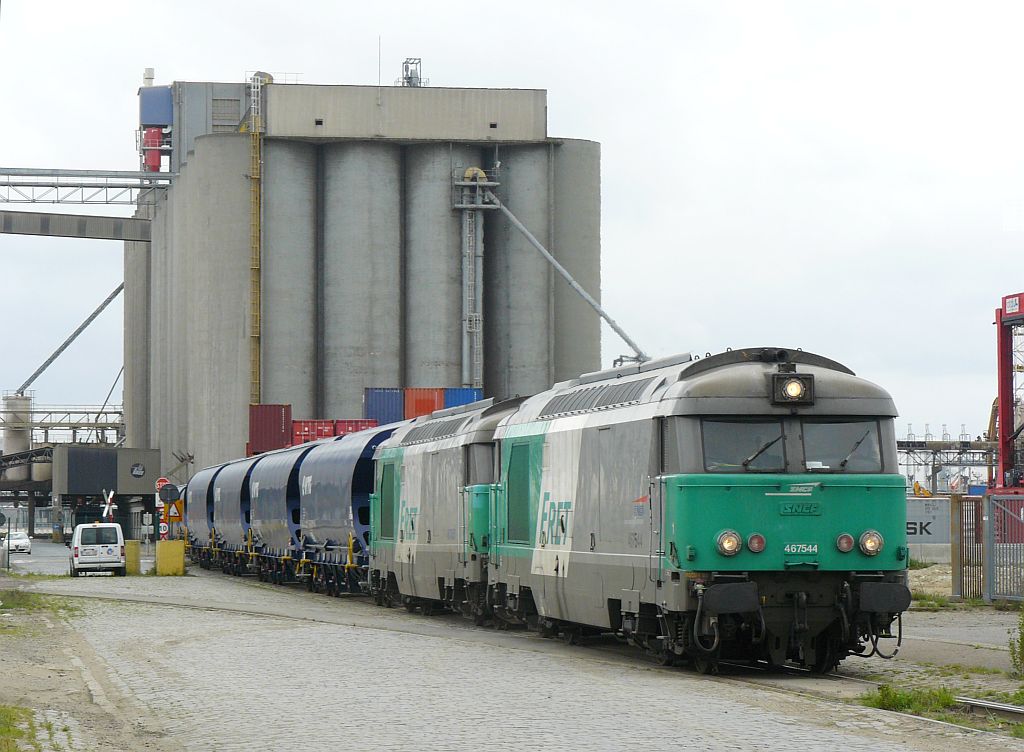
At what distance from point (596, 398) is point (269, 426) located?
201ft

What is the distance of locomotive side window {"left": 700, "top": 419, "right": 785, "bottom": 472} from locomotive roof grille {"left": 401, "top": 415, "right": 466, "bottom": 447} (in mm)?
10371

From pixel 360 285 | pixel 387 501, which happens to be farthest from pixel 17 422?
pixel 387 501

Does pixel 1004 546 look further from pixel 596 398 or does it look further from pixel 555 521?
pixel 596 398

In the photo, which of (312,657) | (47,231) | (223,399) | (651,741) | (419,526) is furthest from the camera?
(47,231)

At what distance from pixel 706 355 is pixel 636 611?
307cm

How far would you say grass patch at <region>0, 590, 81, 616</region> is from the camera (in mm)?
30383

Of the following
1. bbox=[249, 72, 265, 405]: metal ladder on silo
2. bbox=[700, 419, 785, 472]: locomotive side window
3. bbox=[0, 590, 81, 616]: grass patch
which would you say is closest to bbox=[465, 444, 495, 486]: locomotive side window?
bbox=[700, 419, 785, 472]: locomotive side window

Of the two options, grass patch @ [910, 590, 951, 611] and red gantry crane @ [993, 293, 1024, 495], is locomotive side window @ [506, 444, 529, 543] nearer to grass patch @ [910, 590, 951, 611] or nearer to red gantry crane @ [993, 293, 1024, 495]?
grass patch @ [910, 590, 951, 611]

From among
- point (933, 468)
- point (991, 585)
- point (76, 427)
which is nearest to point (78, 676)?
point (991, 585)

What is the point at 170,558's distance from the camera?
160 feet

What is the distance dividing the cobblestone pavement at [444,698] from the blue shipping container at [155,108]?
82706 mm

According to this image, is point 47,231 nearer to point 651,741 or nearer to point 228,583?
point 228,583

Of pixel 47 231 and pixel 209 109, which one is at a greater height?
pixel 209 109

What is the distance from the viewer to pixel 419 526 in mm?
28344
